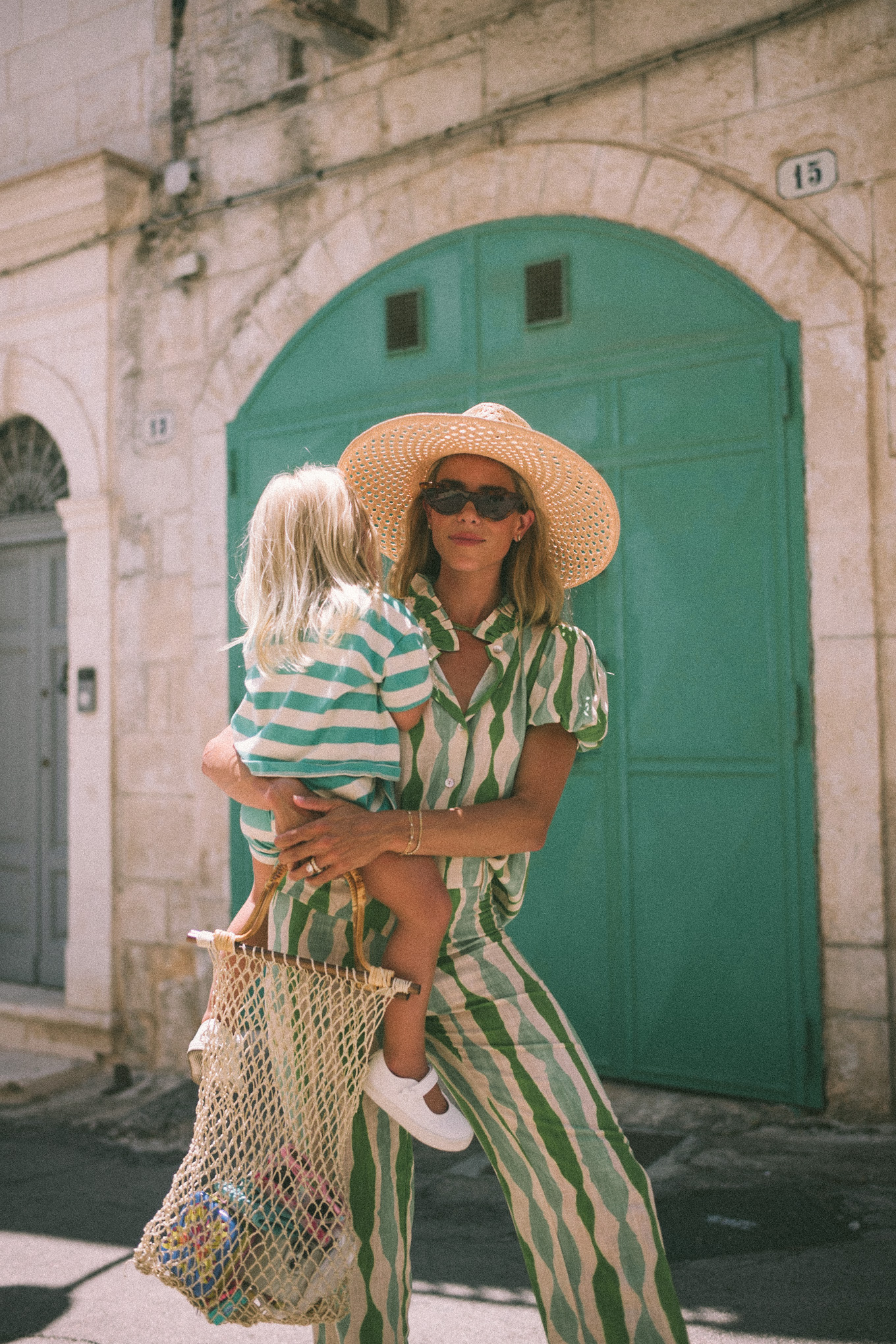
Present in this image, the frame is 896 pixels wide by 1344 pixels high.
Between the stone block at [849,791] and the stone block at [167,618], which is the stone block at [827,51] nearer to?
the stone block at [849,791]

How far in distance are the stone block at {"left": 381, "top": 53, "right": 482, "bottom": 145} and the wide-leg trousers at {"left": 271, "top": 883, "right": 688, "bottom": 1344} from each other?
4.06 metres

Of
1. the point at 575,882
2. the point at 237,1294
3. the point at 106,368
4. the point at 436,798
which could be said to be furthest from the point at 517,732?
the point at 106,368

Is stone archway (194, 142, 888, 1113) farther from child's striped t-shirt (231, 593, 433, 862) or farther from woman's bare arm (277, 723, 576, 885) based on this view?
child's striped t-shirt (231, 593, 433, 862)

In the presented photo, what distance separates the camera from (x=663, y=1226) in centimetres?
338

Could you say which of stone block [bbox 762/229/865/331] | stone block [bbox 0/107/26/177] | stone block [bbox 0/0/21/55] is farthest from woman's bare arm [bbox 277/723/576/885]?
stone block [bbox 0/0/21/55]

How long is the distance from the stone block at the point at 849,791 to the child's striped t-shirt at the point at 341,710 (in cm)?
257

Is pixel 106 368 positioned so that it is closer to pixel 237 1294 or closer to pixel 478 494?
pixel 478 494

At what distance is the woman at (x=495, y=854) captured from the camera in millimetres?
1863

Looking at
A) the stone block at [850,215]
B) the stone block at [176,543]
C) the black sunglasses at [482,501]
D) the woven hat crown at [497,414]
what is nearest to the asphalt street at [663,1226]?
the black sunglasses at [482,501]

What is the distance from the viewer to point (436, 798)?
2.05 meters

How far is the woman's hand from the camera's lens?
183cm

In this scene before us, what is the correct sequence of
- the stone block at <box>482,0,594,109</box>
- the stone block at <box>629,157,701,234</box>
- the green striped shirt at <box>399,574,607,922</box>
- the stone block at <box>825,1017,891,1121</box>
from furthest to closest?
the stone block at <box>482,0,594,109</box> → the stone block at <box>629,157,701,234</box> → the stone block at <box>825,1017,891,1121</box> → the green striped shirt at <box>399,574,607,922</box>

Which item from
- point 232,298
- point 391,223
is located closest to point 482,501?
point 391,223

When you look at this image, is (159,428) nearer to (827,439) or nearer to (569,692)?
(827,439)
